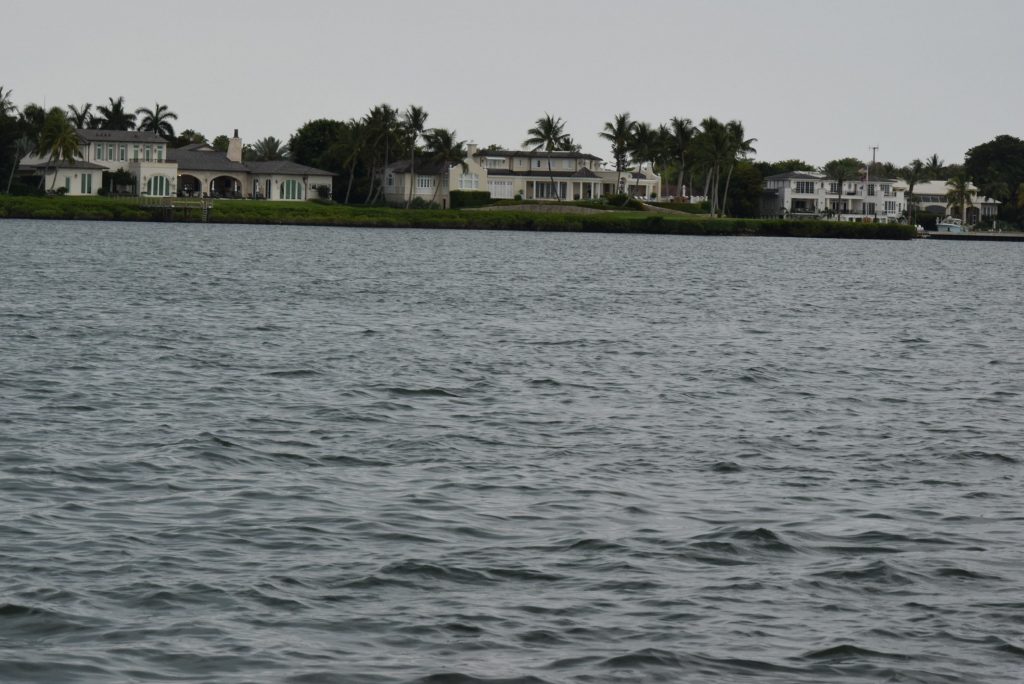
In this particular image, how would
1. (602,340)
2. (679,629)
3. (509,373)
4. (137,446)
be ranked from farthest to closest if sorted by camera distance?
(602,340) < (509,373) < (137,446) < (679,629)

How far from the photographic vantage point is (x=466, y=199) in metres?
167

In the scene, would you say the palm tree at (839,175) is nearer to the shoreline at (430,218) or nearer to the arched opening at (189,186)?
the shoreline at (430,218)

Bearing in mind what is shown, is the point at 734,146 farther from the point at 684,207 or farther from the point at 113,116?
the point at 113,116

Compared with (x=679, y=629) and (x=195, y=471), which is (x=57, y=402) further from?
(x=679, y=629)

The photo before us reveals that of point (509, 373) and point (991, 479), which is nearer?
point (991, 479)

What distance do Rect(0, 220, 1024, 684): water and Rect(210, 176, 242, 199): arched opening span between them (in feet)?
409

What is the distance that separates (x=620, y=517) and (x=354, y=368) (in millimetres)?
15137

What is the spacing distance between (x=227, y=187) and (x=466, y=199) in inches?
1051

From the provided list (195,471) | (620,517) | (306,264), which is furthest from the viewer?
(306,264)

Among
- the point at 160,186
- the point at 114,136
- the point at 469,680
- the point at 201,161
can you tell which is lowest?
the point at 469,680

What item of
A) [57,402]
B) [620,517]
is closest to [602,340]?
[57,402]

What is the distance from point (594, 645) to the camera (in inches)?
483

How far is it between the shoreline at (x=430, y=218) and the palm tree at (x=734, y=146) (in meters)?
9.79

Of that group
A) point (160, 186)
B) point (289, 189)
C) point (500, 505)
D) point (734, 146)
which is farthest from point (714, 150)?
point (500, 505)
